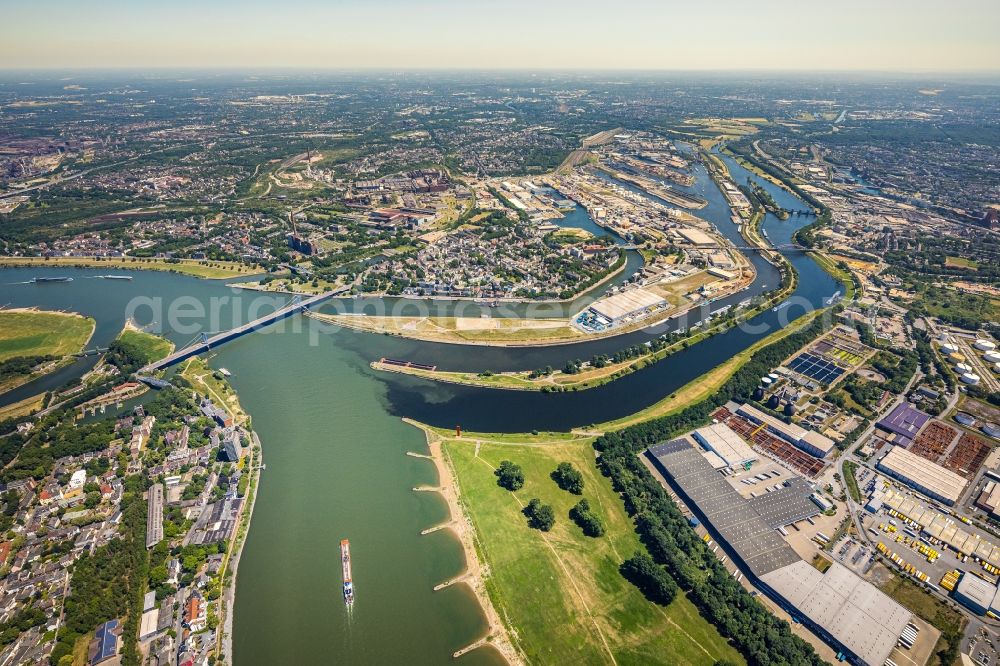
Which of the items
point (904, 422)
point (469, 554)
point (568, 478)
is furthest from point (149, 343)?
point (904, 422)

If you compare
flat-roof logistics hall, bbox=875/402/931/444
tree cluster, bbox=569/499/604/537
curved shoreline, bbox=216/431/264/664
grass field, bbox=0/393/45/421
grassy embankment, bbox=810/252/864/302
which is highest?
grassy embankment, bbox=810/252/864/302

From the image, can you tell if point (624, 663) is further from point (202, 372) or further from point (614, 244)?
point (614, 244)

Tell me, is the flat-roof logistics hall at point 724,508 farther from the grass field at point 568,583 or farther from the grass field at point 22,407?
the grass field at point 22,407

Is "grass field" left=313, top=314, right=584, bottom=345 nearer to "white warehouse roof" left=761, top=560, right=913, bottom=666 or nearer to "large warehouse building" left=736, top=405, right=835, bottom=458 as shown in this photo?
"large warehouse building" left=736, top=405, right=835, bottom=458

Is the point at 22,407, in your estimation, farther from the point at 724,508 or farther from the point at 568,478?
the point at 724,508

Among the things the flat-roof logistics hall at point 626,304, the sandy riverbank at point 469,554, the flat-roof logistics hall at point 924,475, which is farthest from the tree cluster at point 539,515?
the flat-roof logistics hall at point 626,304

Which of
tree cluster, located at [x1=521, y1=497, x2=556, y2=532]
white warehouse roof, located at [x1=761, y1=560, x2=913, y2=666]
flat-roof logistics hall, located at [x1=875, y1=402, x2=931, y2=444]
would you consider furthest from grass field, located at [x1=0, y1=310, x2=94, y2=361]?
flat-roof logistics hall, located at [x1=875, y1=402, x2=931, y2=444]
